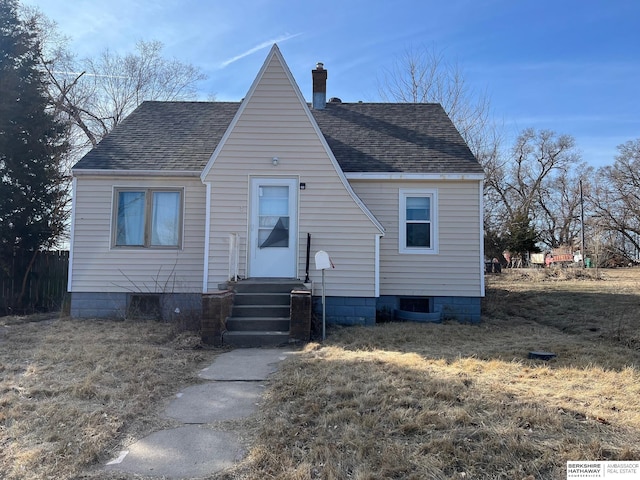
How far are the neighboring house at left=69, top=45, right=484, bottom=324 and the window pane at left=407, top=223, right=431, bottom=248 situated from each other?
0.03 meters

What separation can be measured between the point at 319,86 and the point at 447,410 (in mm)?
11085

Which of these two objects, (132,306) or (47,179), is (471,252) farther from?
(47,179)

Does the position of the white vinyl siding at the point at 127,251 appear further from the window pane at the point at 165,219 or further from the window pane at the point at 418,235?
the window pane at the point at 418,235

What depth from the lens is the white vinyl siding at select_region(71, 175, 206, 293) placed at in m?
9.83

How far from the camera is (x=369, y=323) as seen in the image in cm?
909

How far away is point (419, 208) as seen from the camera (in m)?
10.3

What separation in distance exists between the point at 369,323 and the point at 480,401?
5.14 m

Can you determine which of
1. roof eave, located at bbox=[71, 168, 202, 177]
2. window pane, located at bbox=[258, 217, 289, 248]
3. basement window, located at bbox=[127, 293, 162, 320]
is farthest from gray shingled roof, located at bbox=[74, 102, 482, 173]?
basement window, located at bbox=[127, 293, 162, 320]

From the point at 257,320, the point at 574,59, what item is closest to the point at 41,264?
the point at 257,320

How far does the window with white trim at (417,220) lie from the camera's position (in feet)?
33.5

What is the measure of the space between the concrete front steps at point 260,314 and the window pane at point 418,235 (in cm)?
325

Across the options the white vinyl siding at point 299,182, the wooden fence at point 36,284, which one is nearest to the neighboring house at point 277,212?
the white vinyl siding at point 299,182

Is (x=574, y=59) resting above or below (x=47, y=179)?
above

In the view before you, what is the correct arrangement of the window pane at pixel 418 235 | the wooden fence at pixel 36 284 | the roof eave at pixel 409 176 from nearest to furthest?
the roof eave at pixel 409 176, the window pane at pixel 418 235, the wooden fence at pixel 36 284
